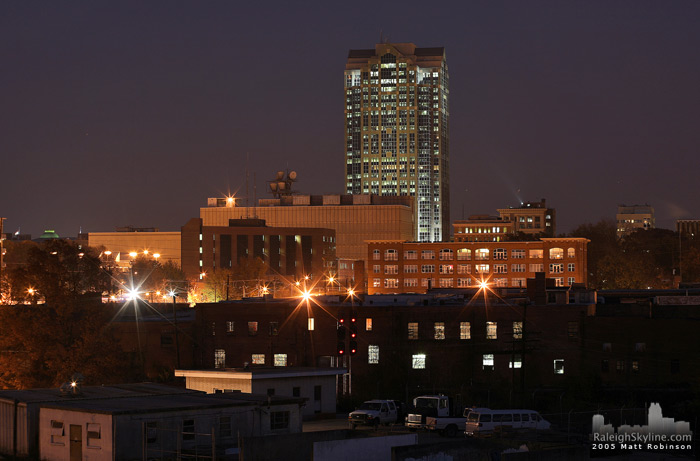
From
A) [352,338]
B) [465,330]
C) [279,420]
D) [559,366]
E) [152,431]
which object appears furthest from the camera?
[465,330]

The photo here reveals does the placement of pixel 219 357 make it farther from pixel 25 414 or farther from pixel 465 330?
pixel 25 414

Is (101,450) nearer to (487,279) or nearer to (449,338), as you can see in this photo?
(449,338)

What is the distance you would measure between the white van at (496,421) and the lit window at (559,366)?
34626mm

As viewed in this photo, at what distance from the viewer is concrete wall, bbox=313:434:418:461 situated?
139ft

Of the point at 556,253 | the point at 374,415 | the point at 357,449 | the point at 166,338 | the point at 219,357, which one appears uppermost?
the point at 556,253

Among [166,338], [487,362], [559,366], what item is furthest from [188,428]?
[166,338]

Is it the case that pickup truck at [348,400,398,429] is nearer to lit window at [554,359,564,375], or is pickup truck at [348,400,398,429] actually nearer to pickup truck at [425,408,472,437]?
pickup truck at [425,408,472,437]

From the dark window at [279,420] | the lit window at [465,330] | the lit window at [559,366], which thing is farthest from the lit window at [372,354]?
the dark window at [279,420]

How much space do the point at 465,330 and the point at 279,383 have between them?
31.3 meters

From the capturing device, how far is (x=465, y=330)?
292 feet

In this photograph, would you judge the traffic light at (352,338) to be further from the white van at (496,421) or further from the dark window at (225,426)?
the white van at (496,421)

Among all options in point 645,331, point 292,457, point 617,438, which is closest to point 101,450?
point 292,457

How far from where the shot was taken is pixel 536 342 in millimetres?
87312

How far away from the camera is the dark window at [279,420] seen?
49.7m
